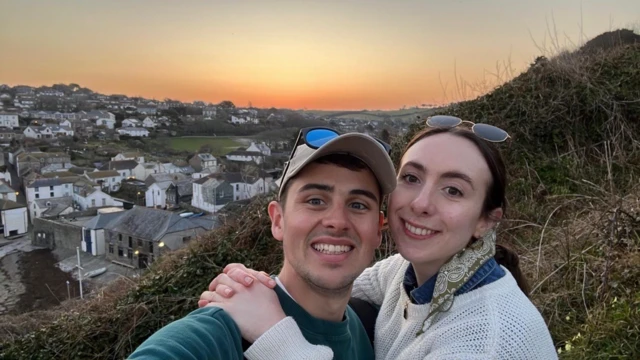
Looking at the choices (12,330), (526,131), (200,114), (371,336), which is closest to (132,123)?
(200,114)

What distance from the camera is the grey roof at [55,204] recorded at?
22352 millimetres

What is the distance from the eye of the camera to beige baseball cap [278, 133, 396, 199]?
1.34 metres

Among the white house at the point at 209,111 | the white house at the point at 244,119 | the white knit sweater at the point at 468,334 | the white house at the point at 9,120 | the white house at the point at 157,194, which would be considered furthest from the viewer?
the white house at the point at 9,120

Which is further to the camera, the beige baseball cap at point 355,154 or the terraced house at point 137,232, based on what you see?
the terraced house at point 137,232

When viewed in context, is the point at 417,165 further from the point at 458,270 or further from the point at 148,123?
the point at 148,123

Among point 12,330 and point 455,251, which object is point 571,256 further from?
point 12,330

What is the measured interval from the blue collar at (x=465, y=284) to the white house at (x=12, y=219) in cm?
2600

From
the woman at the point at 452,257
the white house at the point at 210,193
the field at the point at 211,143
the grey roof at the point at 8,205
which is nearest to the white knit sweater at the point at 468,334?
the woman at the point at 452,257

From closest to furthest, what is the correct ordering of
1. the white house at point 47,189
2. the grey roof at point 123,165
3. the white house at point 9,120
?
the white house at point 47,189, the grey roof at point 123,165, the white house at point 9,120

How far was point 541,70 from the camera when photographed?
759cm

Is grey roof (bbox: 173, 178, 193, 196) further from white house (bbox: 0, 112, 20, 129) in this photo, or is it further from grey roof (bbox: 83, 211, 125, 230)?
white house (bbox: 0, 112, 20, 129)

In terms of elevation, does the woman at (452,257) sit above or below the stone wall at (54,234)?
above

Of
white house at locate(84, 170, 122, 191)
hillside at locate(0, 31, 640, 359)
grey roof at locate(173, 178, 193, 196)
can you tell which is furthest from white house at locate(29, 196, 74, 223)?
hillside at locate(0, 31, 640, 359)

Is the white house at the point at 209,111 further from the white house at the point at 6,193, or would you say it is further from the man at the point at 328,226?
the man at the point at 328,226
